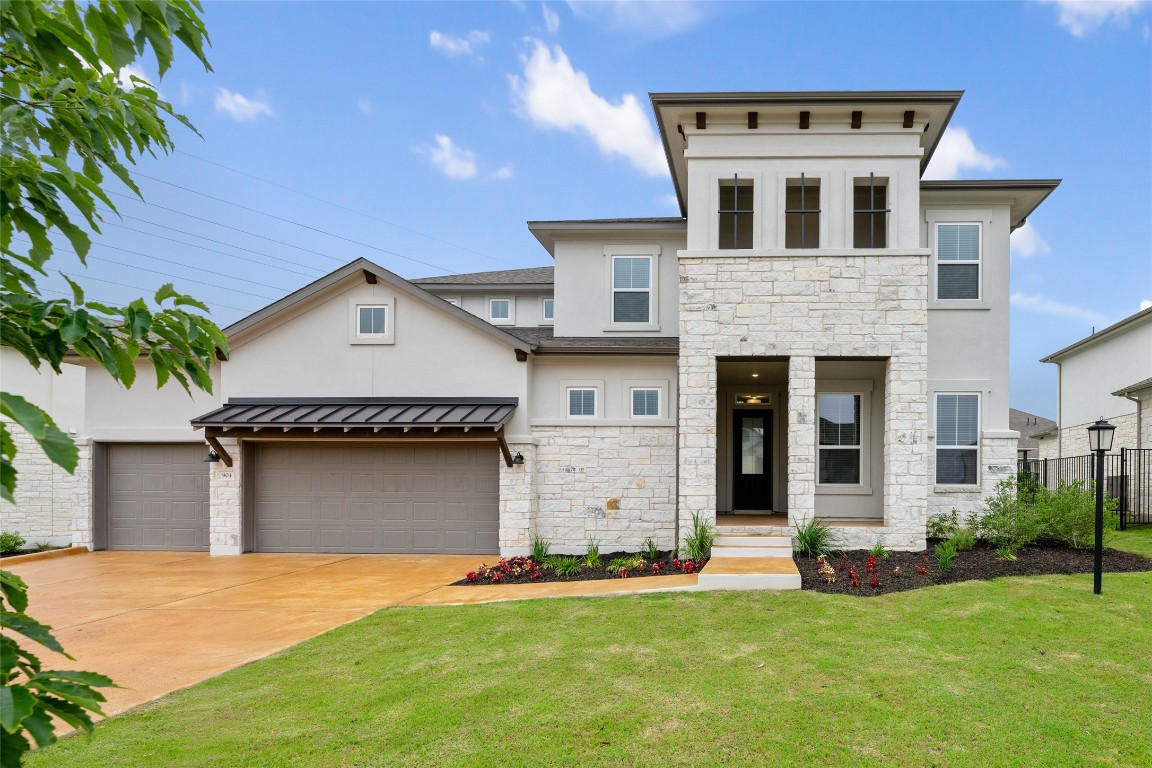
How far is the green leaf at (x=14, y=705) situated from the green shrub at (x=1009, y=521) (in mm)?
12808

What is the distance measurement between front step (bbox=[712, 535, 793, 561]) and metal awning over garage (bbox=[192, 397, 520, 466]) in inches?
168

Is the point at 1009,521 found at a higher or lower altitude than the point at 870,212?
lower

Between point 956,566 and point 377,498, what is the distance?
1064cm

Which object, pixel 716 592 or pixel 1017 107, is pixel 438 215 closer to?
pixel 1017 107

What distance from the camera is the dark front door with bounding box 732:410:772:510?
49.6 ft

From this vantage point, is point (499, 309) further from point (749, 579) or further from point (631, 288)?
point (749, 579)

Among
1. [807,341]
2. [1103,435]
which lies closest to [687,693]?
[1103,435]

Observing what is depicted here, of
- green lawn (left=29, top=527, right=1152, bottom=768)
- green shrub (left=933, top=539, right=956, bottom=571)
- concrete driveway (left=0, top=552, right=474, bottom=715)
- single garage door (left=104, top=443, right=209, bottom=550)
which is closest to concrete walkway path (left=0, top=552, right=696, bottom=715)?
concrete driveway (left=0, top=552, right=474, bottom=715)

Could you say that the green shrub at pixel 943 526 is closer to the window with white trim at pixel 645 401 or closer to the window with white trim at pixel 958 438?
the window with white trim at pixel 958 438

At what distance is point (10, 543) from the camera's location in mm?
14211

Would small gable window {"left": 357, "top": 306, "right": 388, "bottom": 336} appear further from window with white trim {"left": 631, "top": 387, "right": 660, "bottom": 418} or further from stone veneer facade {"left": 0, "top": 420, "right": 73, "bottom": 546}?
stone veneer facade {"left": 0, "top": 420, "right": 73, "bottom": 546}

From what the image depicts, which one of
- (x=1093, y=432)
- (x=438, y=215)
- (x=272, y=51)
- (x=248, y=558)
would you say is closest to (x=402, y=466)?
(x=248, y=558)

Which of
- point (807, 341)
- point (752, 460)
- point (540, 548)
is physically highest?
point (807, 341)

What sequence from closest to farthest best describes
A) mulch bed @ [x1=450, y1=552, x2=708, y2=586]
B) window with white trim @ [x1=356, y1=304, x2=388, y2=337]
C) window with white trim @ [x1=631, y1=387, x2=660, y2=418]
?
mulch bed @ [x1=450, y1=552, x2=708, y2=586] → window with white trim @ [x1=631, y1=387, x2=660, y2=418] → window with white trim @ [x1=356, y1=304, x2=388, y2=337]
